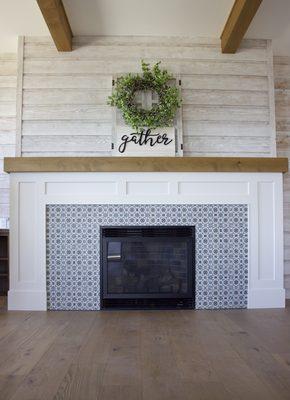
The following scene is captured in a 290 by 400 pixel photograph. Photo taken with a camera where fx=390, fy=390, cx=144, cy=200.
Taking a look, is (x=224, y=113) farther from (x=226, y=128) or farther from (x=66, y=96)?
(x=66, y=96)

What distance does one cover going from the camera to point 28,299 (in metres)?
3.23

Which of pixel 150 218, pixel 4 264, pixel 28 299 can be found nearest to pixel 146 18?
pixel 150 218

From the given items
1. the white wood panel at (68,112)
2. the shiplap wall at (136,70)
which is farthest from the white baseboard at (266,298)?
the white wood panel at (68,112)

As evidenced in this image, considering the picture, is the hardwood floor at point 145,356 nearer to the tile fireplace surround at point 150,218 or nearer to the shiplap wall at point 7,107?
the tile fireplace surround at point 150,218

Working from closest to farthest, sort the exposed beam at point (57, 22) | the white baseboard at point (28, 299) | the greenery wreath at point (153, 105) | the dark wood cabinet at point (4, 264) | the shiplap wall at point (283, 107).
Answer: the exposed beam at point (57, 22), the white baseboard at point (28, 299), the greenery wreath at point (153, 105), the dark wood cabinet at point (4, 264), the shiplap wall at point (283, 107)

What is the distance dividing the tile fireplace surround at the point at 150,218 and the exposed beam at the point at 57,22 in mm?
1185

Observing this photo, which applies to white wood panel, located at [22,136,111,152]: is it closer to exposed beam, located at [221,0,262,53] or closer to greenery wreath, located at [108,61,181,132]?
greenery wreath, located at [108,61,181,132]

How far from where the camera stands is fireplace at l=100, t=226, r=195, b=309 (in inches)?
129

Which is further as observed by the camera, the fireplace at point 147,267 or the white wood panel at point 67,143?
the white wood panel at point 67,143

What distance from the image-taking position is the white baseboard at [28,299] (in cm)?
323

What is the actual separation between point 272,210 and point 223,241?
1.67 ft

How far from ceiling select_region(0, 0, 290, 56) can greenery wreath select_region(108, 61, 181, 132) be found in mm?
385

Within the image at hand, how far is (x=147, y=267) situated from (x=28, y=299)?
1.02m

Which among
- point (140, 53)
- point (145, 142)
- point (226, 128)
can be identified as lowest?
point (145, 142)
